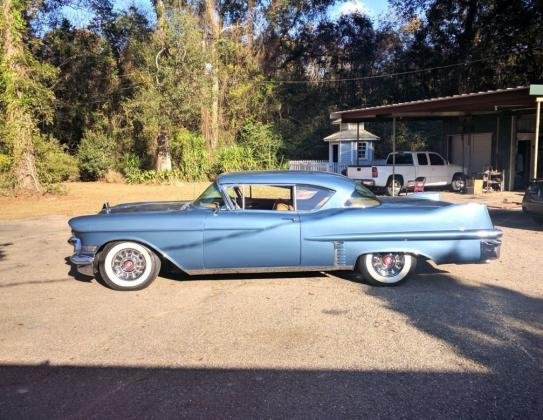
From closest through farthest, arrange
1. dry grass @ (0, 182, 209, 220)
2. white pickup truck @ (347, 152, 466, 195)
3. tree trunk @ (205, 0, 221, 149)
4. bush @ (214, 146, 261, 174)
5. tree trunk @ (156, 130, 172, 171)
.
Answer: dry grass @ (0, 182, 209, 220)
white pickup truck @ (347, 152, 466, 195)
tree trunk @ (156, 130, 172, 171)
bush @ (214, 146, 261, 174)
tree trunk @ (205, 0, 221, 149)

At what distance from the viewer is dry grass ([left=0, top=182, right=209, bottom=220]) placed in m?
15.3

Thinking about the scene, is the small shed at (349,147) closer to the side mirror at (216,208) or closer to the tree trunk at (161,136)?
the tree trunk at (161,136)

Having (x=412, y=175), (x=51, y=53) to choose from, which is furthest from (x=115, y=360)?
(x=51, y=53)

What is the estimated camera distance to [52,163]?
2356 centimetres

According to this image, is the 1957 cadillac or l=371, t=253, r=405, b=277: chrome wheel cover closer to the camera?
the 1957 cadillac

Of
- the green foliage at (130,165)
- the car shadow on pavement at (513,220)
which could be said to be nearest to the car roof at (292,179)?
the car shadow on pavement at (513,220)

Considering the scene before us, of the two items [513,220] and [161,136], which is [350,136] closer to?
[161,136]

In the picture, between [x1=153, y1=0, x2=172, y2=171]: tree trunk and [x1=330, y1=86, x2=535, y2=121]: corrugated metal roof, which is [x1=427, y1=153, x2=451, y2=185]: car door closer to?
[x1=330, y1=86, x2=535, y2=121]: corrugated metal roof

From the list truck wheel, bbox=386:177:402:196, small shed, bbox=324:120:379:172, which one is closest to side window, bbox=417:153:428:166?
truck wheel, bbox=386:177:402:196

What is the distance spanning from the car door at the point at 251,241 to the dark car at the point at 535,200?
660cm

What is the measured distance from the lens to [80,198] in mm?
18703

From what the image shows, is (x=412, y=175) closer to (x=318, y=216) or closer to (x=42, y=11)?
(x=318, y=216)

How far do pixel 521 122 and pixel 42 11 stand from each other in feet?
76.6

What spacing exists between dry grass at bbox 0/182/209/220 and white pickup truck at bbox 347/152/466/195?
248 inches
